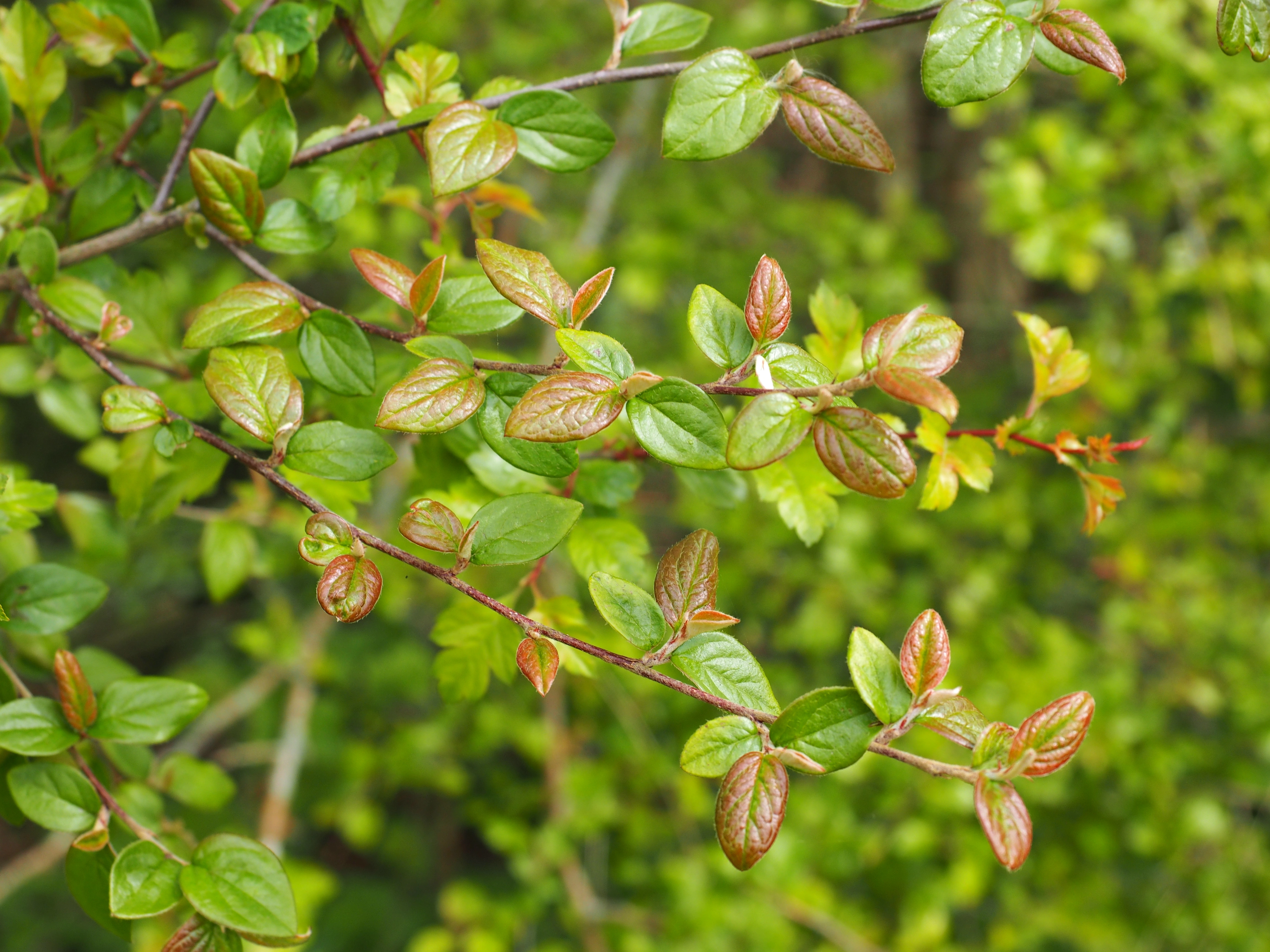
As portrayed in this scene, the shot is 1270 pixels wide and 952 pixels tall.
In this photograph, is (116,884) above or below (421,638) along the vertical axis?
above

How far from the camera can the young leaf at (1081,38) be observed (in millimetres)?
541

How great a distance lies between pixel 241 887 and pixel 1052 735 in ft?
1.78

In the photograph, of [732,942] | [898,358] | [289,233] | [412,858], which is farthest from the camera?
[412,858]

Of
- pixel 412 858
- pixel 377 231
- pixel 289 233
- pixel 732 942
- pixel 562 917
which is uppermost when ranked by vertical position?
pixel 289 233

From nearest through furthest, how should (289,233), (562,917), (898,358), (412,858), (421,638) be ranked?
(898,358)
(289,233)
(562,917)
(421,638)
(412,858)

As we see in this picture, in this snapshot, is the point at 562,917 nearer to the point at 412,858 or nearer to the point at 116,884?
the point at 412,858

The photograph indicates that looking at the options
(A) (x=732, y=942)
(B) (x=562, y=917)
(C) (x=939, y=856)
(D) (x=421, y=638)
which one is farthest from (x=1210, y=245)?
(D) (x=421, y=638)

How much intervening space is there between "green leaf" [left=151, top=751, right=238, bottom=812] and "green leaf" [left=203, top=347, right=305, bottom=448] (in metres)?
0.43

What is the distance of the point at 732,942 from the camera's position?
68.7 inches

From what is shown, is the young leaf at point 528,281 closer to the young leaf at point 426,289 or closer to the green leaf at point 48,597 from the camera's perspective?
the young leaf at point 426,289

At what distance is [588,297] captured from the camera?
539 mm

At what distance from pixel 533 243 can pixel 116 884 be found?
77.4 inches

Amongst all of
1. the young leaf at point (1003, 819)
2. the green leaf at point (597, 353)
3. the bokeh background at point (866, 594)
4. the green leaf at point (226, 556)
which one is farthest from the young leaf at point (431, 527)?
the bokeh background at point (866, 594)

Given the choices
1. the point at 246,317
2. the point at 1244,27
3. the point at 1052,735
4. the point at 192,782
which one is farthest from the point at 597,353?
the point at 192,782
